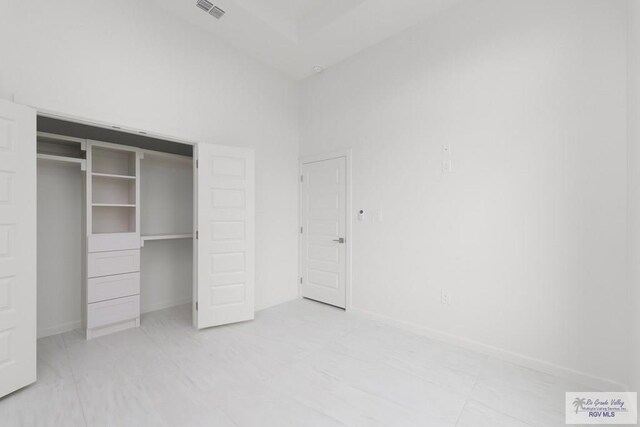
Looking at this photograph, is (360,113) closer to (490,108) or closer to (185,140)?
(490,108)

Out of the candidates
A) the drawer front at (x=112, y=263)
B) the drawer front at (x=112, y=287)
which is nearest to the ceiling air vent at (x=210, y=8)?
the drawer front at (x=112, y=263)

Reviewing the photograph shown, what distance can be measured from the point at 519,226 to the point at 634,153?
2.99 ft

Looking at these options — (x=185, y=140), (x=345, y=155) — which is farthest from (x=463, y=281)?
(x=185, y=140)

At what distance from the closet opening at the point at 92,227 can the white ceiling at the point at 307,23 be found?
1.54 m

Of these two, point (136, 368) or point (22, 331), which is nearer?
point (22, 331)

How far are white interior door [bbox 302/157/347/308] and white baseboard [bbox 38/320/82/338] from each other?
9.33ft

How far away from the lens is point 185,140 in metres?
3.12

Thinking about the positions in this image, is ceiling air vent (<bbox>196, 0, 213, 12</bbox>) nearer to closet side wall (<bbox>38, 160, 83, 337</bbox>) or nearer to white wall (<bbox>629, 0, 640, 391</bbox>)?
closet side wall (<bbox>38, 160, 83, 337</bbox>)

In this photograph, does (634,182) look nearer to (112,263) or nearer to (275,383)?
(275,383)

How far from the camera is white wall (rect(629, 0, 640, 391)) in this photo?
1631 millimetres

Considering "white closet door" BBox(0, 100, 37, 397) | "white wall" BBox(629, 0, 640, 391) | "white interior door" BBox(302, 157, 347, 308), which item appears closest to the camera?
"white wall" BBox(629, 0, 640, 391)

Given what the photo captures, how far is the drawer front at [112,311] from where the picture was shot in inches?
114

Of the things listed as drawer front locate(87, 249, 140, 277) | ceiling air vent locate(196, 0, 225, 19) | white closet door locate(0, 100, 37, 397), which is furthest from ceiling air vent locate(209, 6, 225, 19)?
drawer front locate(87, 249, 140, 277)

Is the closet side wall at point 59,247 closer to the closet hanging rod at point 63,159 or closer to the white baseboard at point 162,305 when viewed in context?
the closet hanging rod at point 63,159
